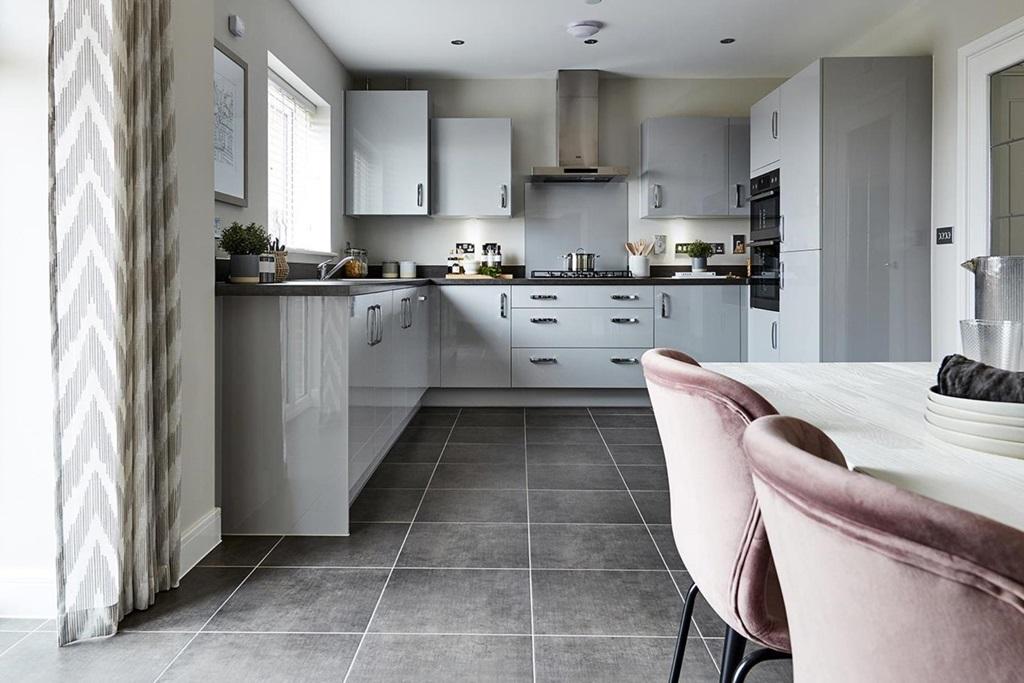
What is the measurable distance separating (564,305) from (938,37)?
2.73 meters

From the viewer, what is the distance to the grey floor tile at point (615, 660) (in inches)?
67.9

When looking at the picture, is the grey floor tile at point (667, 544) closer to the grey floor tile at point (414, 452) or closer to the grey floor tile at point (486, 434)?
the grey floor tile at point (414, 452)

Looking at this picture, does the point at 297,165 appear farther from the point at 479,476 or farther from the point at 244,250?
the point at 479,476

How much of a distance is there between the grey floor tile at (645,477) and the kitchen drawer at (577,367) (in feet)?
5.58

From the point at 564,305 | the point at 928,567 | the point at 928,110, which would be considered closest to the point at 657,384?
the point at 928,567

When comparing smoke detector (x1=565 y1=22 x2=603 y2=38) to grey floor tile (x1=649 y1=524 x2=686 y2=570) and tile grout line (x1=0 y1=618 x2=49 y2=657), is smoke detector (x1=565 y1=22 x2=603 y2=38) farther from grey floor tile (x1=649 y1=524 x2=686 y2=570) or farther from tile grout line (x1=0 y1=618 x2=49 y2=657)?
tile grout line (x1=0 y1=618 x2=49 y2=657)

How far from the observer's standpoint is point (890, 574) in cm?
46

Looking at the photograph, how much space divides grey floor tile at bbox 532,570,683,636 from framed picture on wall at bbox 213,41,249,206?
2.13m

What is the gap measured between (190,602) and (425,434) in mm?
2427

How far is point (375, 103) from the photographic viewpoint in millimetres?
5566

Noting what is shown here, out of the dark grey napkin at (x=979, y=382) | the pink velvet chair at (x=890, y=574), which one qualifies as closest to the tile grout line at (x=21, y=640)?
the pink velvet chair at (x=890, y=574)

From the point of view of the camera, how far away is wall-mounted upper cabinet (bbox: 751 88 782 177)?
4.76 meters

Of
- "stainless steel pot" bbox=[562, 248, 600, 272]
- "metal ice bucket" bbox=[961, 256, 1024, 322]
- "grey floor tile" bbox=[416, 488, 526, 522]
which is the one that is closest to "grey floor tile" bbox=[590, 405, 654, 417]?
"stainless steel pot" bbox=[562, 248, 600, 272]

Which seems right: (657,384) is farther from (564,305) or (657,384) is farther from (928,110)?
(564,305)
